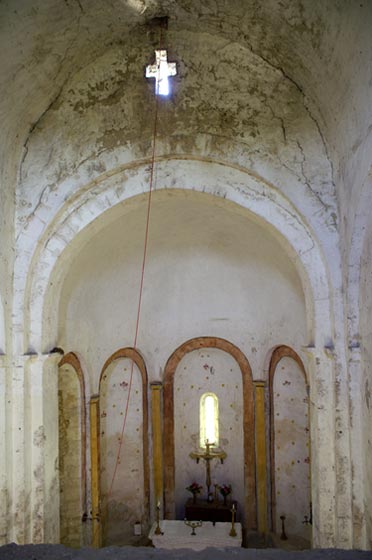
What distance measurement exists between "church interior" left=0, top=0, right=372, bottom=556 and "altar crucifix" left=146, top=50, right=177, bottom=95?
0.07 ft

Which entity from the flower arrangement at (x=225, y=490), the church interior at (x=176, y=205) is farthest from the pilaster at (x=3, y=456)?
the flower arrangement at (x=225, y=490)

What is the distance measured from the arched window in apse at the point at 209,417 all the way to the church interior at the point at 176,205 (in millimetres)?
1517

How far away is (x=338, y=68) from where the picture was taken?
4656mm

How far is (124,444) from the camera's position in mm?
8883

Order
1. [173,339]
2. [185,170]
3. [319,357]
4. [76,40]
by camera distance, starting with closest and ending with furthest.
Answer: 1. [76,40]
2. [319,357]
3. [185,170]
4. [173,339]

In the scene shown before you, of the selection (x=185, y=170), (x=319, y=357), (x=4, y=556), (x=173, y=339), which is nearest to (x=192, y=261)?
(x=173, y=339)

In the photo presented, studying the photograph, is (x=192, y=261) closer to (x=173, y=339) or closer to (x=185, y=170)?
(x=173, y=339)

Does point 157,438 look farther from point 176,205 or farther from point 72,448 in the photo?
point 176,205

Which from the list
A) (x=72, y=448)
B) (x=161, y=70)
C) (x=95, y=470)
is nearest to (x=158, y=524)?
(x=95, y=470)

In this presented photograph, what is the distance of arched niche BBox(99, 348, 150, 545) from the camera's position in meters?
8.55

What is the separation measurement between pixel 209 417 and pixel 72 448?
2603mm

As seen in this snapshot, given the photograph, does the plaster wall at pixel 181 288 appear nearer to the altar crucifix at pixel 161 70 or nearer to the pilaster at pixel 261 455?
the pilaster at pixel 261 455

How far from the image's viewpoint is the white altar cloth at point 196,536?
7.68m

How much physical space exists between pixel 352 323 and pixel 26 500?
397cm
